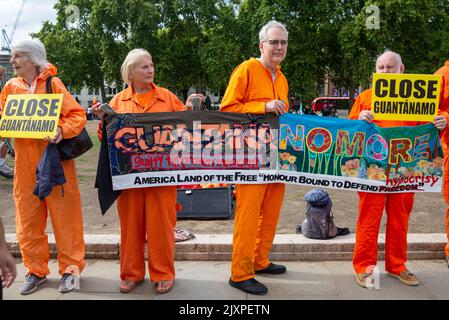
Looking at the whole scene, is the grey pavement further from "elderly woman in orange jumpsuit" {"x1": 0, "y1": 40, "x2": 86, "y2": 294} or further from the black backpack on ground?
"elderly woman in orange jumpsuit" {"x1": 0, "y1": 40, "x2": 86, "y2": 294}

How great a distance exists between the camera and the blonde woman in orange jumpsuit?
3.49 meters

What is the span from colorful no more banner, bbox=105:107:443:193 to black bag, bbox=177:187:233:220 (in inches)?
77.8

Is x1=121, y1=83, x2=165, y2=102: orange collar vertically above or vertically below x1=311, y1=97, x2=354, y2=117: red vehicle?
above

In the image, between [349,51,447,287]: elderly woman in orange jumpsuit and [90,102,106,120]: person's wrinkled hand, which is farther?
[349,51,447,287]: elderly woman in orange jumpsuit

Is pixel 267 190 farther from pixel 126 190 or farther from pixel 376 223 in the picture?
pixel 126 190

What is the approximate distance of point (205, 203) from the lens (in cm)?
593

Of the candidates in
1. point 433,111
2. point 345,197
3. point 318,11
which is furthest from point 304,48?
point 433,111

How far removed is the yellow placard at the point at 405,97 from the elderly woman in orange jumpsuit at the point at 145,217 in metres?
1.75

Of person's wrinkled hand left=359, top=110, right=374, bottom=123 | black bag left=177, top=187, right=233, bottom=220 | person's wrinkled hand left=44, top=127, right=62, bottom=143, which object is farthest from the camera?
black bag left=177, top=187, right=233, bottom=220

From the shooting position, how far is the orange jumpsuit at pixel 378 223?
12.0 feet

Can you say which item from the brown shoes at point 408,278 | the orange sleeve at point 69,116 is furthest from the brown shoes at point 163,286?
the brown shoes at point 408,278

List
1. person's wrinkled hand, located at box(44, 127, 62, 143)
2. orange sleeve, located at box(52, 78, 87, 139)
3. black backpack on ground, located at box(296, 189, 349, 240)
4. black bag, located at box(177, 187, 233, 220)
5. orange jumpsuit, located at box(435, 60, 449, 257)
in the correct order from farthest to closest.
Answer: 1. black bag, located at box(177, 187, 233, 220)
2. black backpack on ground, located at box(296, 189, 349, 240)
3. orange jumpsuit, located at box(435, 60, 449, 257)
4. orange sleeve, located at box(52, 78, 87, 139)
5. person's wrinkled hand, located at box(44, 127, 62, 143)

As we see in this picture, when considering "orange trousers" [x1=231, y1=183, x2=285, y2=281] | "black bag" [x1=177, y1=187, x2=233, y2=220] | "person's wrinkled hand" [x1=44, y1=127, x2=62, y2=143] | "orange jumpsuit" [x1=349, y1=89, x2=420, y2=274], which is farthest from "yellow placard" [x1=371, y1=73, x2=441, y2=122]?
"black bag" [x1=177, y1=187, x2=233, y2=220]

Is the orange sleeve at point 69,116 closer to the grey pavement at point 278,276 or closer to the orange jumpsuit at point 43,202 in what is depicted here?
the orange jumpsuit at point 43,202
